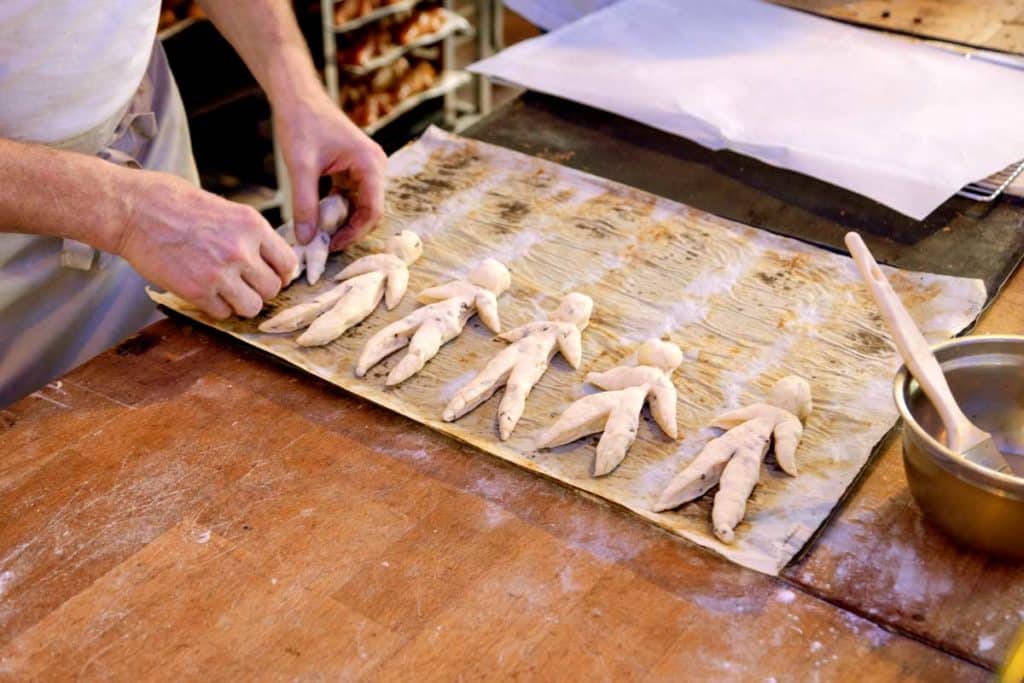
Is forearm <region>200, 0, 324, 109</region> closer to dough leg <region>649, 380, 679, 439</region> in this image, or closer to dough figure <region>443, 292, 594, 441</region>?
dough figure <region>443, 292, 594, 441</region>

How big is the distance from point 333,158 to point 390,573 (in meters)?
0.89

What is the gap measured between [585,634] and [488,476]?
0.93ft

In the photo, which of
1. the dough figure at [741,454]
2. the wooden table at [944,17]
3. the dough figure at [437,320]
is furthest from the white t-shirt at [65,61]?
the wooden table at [944,17]

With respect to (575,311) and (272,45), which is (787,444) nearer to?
(575,311)

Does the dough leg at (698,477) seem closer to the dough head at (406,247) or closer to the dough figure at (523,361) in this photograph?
the dough figure at (523,361)

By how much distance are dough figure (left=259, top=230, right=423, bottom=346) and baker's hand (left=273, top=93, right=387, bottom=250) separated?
7cm

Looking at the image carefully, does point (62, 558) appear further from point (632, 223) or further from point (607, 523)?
point (632, 223)

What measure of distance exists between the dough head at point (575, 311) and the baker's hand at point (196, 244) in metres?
0.44

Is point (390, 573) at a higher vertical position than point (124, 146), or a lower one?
lower

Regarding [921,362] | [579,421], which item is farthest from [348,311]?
[921,362]

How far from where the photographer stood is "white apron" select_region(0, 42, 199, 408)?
1.71 m

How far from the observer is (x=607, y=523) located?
1247 millimetres

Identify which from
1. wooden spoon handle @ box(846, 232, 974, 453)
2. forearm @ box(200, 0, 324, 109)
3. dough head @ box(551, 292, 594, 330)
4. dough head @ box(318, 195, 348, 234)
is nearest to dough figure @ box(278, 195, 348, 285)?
dough head @ box(318, 195, 348, 234)

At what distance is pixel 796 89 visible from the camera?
2188 millimetres
